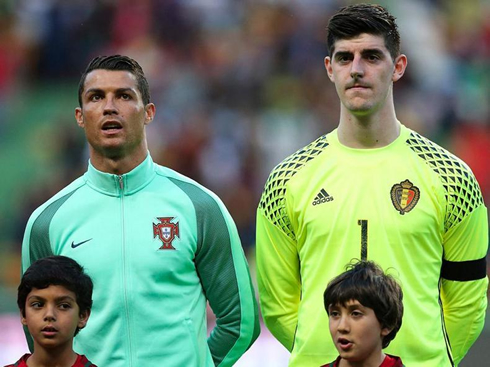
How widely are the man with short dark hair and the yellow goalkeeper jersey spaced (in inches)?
7.6

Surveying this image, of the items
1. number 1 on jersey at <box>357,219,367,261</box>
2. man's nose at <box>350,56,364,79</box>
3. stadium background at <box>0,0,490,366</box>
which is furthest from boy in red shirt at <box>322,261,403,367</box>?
stadium background at <box>0,0,490,366</box>

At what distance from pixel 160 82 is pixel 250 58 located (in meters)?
1.07

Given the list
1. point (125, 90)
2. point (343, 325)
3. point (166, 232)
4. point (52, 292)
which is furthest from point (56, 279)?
point (343, 325)

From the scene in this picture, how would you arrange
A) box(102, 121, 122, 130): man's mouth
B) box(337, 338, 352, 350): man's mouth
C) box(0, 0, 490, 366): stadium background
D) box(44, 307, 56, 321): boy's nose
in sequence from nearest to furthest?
box(337, 338, 352, 350): man's mouth → box(44, 307, 56, 321): boy's nose → box(102, 121, 122, 130): man's mouth → box(0, 0, 490, 366): stadium background

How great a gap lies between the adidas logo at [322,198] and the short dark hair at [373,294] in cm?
42

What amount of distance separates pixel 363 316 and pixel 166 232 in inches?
37.9

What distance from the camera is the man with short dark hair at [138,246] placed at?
4988 mm

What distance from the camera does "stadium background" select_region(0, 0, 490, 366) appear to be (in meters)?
11.8

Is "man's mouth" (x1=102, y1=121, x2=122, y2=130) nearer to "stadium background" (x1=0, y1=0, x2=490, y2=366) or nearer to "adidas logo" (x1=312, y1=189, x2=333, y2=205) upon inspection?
"adidas logo" (x1=312, y1=189, x2=333, y2=205)

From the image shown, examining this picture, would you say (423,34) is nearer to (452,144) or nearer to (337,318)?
(452,144)

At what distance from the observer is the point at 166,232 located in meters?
5.07

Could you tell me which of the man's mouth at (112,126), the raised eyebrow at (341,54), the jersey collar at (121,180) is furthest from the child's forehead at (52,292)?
the raised eyebrow at (341,54)

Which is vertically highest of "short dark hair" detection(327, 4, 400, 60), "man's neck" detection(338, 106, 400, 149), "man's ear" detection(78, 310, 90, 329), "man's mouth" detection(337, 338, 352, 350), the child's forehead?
"short dark hair" detection(327, 4, 400, 60)

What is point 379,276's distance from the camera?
15.5 ft
